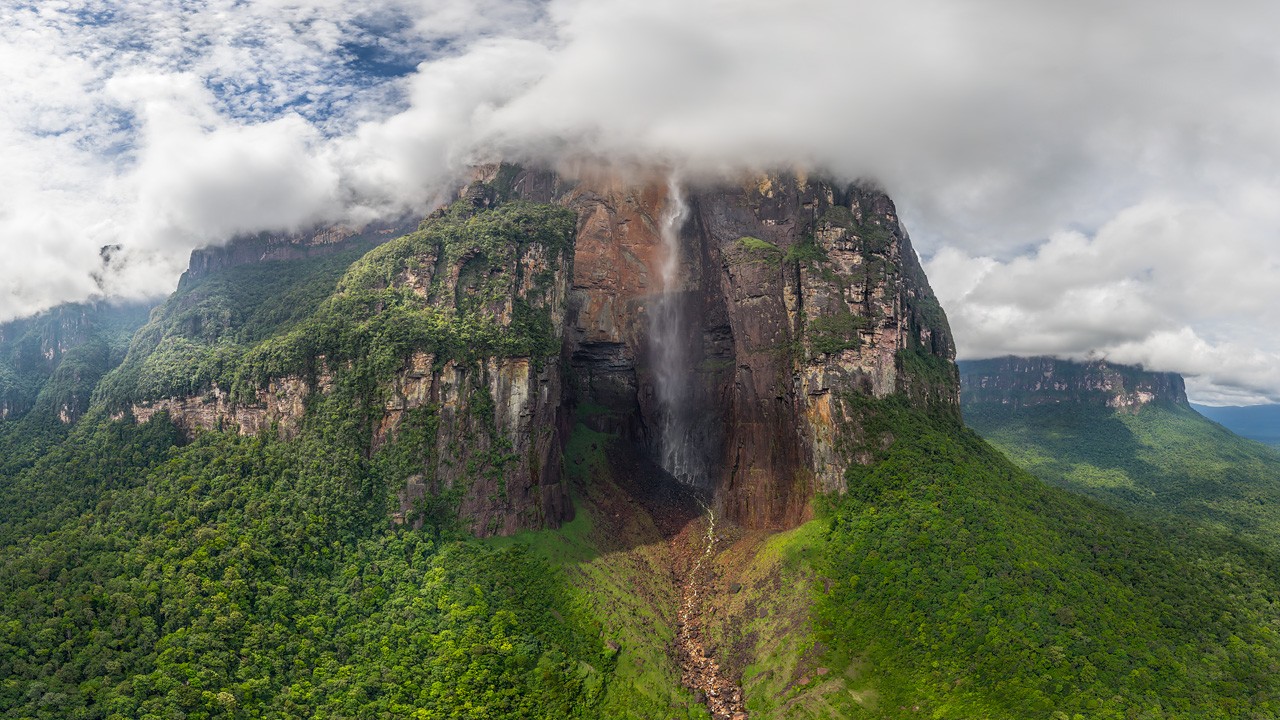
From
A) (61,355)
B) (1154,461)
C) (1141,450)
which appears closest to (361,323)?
(61,355)

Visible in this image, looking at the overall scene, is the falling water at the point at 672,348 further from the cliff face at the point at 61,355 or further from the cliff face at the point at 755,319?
the cliff face at the point at 61,355

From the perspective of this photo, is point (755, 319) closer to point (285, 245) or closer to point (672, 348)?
point (672, 348)

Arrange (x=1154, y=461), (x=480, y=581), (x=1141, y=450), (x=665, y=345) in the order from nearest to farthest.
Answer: (x=480, y=581) → (x=665, y=345) → (x=1154, y=461) → (x=1141, y=450)

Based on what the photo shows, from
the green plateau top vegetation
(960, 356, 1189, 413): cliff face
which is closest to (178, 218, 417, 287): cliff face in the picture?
the green plateau top vegetation

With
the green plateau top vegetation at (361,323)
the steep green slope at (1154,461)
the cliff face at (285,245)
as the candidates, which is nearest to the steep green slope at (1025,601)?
the steep green slope at (1154,461)

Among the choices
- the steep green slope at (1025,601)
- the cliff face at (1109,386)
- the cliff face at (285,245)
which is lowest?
the steep green slope at (1025,601)

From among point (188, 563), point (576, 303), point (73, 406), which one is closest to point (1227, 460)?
point (576, 303)

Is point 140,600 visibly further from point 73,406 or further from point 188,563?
point 73,406
